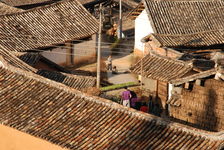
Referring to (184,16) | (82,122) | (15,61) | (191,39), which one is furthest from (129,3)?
(82,122)

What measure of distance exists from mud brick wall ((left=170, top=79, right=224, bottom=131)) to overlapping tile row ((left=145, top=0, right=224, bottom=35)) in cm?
1006

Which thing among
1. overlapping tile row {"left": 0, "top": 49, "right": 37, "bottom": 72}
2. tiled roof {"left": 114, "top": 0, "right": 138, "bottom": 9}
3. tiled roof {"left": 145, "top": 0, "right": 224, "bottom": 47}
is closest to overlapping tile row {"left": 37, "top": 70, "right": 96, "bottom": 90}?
overlapping tile row {"left": 0, "top": 49, "right": 37, "bottom": 72}

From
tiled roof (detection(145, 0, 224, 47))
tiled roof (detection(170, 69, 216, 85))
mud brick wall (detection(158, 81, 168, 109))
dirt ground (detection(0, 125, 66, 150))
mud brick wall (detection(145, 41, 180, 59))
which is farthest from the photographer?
tiled roof (detection(145, 0, 224, 47))

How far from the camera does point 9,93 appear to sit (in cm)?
2248

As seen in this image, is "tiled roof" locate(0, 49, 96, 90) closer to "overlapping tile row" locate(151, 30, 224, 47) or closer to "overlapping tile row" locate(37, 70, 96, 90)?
"overlapping tile row" locate(37, 70, 96, 90)

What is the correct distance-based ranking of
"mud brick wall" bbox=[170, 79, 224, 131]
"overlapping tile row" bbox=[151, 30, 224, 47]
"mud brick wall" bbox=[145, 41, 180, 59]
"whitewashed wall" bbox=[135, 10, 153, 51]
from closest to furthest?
1. "mud brick wall" bbox=[170, 79, 224, 131]
2. "mud brick wall" bbox=[145, 41, 180, 59]
3. "overlapping tile row" bbox=[151, 30, 224, 47]
4. "whitewashed wall" bbox=[135, 10, 153, 51]

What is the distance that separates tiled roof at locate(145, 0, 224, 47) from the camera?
34000 millimetres

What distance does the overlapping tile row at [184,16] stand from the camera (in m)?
35.6

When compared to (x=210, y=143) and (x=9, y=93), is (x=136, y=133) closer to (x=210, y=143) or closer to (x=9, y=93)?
(x=210, y=143)

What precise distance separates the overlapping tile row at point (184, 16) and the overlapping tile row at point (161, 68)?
6.24 m

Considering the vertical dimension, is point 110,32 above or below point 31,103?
above

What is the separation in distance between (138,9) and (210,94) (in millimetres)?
14440

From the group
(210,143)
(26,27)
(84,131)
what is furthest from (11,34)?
(210,143)

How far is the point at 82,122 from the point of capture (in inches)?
782
